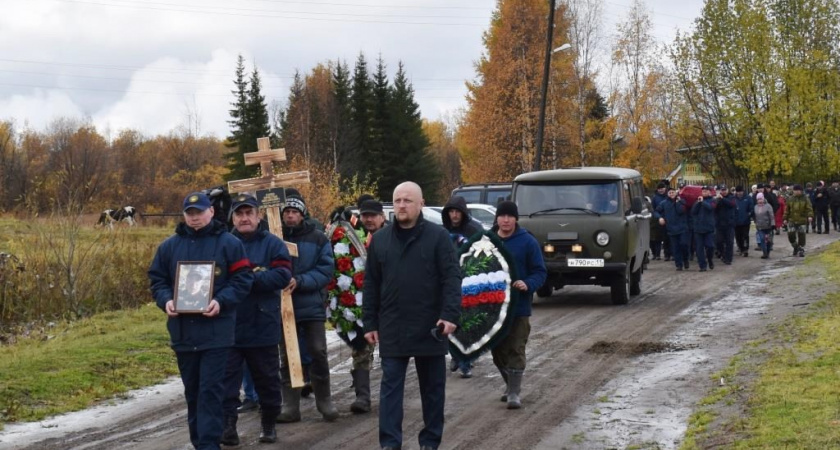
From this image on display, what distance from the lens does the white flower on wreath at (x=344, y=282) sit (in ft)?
33.5

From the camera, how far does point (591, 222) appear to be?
18.0 meters

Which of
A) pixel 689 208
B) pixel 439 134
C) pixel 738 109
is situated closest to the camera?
pixel 689 208

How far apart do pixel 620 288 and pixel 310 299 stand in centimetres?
971

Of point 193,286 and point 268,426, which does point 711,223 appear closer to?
point 268,426

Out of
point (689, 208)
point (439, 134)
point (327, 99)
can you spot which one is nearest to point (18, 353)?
point (689, 208)

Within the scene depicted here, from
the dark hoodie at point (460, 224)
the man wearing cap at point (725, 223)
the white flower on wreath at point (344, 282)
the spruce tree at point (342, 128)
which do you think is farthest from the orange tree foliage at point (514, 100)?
the white flower on wreath at point (344, 282)

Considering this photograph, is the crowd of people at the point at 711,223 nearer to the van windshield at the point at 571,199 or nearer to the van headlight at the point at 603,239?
the van windshield at the point at 571,199

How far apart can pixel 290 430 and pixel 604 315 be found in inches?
346

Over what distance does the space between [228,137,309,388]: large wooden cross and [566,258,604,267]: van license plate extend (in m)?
8.70

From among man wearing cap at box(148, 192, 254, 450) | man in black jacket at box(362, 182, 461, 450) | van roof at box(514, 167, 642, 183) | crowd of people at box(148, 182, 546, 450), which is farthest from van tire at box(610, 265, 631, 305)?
man wearing cap at box(148, 192, 254, 450)

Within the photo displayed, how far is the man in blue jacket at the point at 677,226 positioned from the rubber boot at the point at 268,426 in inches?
691

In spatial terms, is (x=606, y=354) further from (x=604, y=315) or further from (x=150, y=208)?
(x=150, y=208)

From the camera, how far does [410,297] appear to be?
7434 mm

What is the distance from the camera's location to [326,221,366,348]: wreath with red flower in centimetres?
1011
